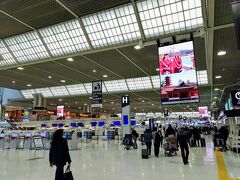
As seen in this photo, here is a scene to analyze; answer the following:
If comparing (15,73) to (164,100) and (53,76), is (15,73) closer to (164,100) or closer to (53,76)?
(53,76)

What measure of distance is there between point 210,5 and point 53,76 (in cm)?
1821

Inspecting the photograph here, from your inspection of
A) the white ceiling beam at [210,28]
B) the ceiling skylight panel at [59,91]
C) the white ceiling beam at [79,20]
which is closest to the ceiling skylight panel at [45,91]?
the ceiling skylight panel at [59,91]

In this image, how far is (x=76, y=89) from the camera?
3089 cm

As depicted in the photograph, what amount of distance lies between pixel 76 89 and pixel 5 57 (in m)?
12.8

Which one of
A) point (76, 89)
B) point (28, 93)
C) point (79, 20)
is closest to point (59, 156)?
point (79, 20)

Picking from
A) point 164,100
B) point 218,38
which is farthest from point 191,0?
point 164,100

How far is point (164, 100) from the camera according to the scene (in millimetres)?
9977

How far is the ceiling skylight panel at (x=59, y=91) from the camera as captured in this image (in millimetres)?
31509

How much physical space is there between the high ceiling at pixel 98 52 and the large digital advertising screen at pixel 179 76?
2351 millimetres

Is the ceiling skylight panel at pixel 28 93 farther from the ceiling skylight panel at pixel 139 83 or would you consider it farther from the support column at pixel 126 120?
the support column at pixel 126 120

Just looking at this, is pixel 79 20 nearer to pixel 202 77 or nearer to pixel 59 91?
pixel 202 77

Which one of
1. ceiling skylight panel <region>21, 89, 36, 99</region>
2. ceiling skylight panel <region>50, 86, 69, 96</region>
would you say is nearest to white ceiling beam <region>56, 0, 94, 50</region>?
ceiling skylight panel <region>50, 86, 69, 96</region>

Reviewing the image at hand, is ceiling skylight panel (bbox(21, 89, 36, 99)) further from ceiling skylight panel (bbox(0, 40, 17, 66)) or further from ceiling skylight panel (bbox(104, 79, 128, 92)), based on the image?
ceiling skylight panel (bbox(0, 40, 17, 66))

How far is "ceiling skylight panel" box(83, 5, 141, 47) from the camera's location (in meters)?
13.0
